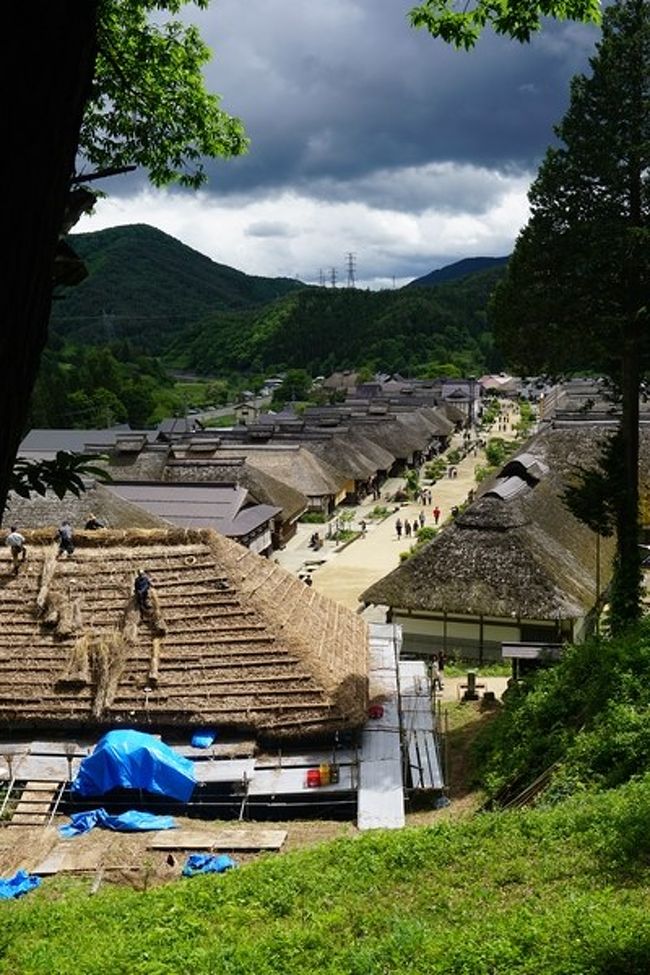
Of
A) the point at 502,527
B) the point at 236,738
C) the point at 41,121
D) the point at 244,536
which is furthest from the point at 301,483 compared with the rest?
the point at 41,121

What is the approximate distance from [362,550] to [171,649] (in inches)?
1028

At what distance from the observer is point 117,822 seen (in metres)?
15.5

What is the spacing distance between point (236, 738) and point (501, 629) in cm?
1132

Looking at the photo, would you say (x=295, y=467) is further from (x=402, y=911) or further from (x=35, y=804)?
(x=402, y=911)

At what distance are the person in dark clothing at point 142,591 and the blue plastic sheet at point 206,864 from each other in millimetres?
6661

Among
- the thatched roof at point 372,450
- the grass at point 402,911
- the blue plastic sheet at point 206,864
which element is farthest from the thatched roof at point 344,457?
the grass at point 402,911

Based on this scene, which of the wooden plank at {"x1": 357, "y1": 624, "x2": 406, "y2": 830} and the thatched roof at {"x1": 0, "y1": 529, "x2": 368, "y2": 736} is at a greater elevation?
the thatched roof at {"x1": 0, "y1": 529, "x2": 368, "y2": 736}

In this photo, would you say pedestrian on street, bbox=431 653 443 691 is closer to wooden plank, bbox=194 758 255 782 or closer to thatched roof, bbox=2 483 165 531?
wooden plank, bbox=194 758 255 782

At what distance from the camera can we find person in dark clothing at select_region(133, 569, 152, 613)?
19288 millimetres

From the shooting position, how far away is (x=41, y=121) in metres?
2.90

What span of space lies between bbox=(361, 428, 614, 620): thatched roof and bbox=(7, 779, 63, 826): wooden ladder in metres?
12.0

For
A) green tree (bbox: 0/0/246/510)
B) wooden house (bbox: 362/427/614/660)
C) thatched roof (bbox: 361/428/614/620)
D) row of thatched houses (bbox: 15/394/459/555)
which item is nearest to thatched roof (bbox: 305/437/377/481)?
row of thatched houses (bbox: 15/394/459/555)

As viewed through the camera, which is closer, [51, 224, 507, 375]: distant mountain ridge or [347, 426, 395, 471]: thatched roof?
[347, 426, 395, 471]: thatched roof

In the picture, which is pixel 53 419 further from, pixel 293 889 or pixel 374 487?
pixel 293 889
